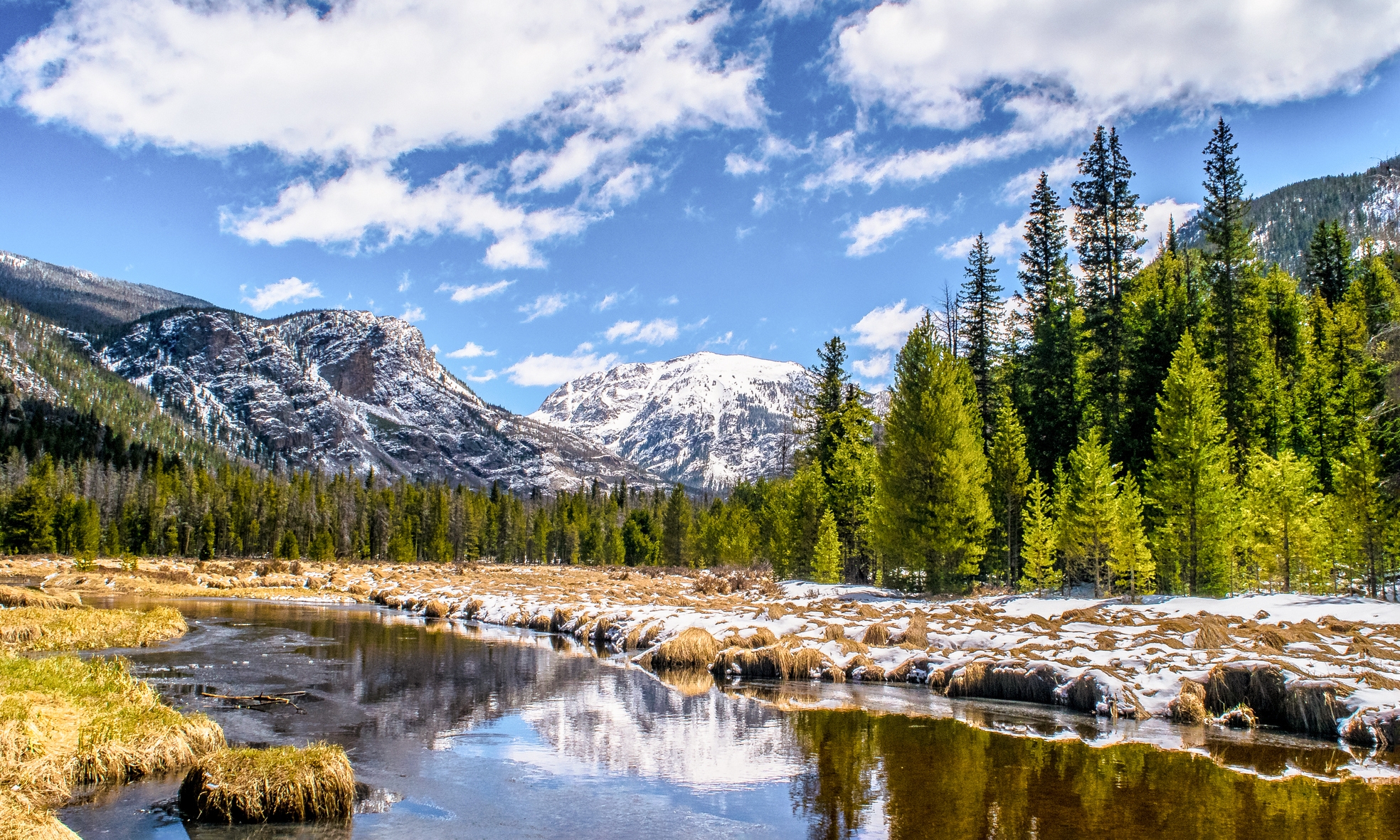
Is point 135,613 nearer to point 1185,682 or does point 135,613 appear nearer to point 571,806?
point 571,806

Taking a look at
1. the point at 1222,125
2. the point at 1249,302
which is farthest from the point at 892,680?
the point at 1222,125

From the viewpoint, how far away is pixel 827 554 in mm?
44406

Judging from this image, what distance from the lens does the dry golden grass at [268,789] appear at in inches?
374

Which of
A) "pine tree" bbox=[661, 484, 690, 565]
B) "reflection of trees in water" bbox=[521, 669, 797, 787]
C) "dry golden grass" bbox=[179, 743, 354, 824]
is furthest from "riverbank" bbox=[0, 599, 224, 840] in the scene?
"pine tree" bbox=[661, 484, 690, 565]

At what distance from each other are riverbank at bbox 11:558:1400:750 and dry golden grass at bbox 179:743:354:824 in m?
14.4

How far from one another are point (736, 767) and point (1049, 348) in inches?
1570

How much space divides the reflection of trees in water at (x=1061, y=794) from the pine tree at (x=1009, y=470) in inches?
1033

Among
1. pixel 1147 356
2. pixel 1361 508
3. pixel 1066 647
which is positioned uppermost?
pixel 1147 356

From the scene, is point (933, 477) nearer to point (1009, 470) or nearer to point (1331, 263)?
point (1009, 470)

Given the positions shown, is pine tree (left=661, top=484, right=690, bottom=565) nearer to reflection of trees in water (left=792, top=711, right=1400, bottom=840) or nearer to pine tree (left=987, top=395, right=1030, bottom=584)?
pine tree (left=987, top=395, right=1030, bottom=584)

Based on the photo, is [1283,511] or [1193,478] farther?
[1283,511]

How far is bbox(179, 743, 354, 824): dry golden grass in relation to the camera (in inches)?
374

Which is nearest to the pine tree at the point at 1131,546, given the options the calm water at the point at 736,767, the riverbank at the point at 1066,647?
the riverbank at the point at 1066,647

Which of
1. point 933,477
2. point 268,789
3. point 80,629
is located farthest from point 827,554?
point 268,789
